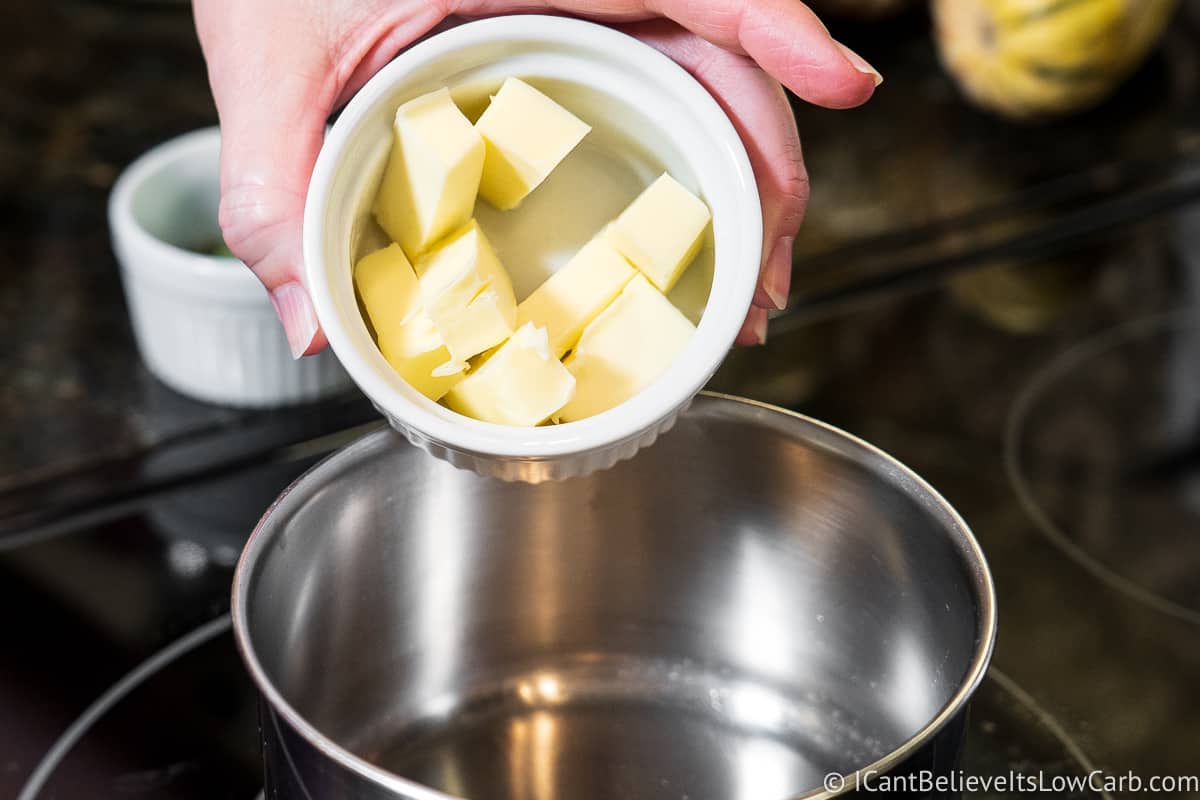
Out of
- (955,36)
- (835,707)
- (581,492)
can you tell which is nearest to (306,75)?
(581,492)

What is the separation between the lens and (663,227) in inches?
18.8

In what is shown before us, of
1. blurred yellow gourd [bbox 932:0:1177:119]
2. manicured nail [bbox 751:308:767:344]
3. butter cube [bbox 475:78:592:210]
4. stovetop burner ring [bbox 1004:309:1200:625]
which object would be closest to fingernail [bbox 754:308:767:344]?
manicured nail [bbox 751:308:767:344]

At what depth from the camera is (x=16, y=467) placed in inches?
25.9

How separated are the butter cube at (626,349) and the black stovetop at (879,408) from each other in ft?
0.67

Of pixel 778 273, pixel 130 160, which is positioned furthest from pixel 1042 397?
pixel 130 160

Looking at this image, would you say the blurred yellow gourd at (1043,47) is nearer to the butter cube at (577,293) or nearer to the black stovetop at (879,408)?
the black stovetop at (879,408)

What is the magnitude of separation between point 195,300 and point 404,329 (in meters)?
0.25

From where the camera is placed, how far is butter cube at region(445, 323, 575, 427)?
1.47 feet

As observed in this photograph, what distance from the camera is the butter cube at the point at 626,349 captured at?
18.5 inches

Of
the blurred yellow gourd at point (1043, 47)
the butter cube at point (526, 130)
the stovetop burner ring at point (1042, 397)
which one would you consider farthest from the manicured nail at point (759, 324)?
the blurred yellow gourd at point (1043, 47)

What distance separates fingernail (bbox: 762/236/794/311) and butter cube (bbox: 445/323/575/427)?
0.12m

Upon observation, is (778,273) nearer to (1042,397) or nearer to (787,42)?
(787,42)

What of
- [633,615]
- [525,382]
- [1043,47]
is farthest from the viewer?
[1043,47]

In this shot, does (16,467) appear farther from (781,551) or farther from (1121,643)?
(1121,643)
